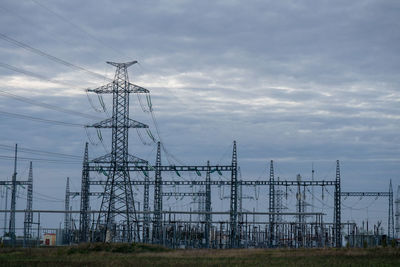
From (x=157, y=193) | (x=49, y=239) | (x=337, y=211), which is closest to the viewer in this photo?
(x=337, y=211)

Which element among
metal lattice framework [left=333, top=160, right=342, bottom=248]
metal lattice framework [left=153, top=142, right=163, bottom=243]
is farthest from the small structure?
metal lattice framework [left=333, top=160, right=342, bottom=248]

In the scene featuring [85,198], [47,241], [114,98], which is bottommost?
[47,241]

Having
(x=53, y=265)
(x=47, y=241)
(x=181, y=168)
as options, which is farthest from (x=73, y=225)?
(x=53, y=265)

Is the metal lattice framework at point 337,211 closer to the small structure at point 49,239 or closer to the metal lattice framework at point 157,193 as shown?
the metal lattice framework at point 157,193

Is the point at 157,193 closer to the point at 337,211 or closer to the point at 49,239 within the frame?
the point at 337,211

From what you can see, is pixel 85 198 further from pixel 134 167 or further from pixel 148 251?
pixel 148 251

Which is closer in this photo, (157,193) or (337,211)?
(337,211)

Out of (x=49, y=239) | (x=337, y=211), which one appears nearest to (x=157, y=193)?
(x=337, y=211)

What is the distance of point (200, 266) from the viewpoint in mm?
27703

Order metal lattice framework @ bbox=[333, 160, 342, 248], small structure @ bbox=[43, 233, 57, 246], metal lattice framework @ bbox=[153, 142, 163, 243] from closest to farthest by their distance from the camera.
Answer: metal lattice framework @ bbox=[333, 160, 342, 248]
metal lattice framework @ bbox=[153, 142, 163, 243]
small structure @ bbox=[43, 233, 57, 246]

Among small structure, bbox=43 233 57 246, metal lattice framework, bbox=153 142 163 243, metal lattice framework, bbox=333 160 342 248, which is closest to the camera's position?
metal lattice framework, bbox=333 160 342 248

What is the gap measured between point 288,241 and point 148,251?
28.1 m

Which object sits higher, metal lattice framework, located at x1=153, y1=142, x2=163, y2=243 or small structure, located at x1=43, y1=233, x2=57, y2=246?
metal lattice framework, located at x1=153, y1=142, x2=163, y2=243

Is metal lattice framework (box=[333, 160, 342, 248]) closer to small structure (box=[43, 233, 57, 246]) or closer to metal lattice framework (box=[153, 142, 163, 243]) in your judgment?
metal lattice framework (box=[153, 142, 163, 243])
